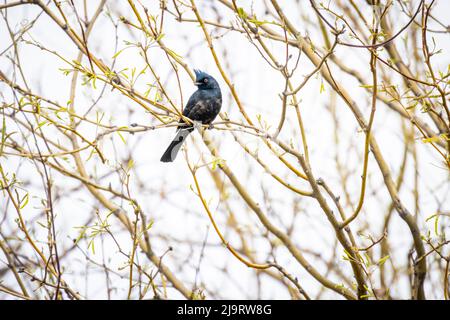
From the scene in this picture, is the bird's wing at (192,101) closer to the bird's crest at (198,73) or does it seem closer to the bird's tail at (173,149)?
the bird's crest at (198,73)

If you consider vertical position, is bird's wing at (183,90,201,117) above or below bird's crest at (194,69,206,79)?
below

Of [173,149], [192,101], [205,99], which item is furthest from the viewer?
[192,101]

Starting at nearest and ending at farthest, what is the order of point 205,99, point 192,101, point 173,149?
1. point 173,149
2. point 205,99
3. point 192,101

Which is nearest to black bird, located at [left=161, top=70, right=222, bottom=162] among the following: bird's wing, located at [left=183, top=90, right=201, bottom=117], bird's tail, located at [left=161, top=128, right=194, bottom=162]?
bird's wing, located at [left=183, top=90, right=201, bottom=117]

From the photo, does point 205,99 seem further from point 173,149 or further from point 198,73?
point 173,149

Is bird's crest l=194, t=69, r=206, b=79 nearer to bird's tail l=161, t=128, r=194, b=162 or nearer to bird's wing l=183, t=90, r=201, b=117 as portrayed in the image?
bird's wing l=183, t=90, r=201, b=117

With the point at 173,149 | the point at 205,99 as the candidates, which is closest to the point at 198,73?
the point at 205,99

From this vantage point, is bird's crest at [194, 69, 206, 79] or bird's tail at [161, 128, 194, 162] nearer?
bird's tail at [161, 128, 194, 162]

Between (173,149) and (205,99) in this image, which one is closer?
(173,149)

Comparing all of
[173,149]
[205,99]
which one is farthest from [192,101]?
[173,149]

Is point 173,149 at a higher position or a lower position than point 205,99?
lower

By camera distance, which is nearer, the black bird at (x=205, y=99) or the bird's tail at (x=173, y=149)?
the bird's tail at (x=173, y=149)

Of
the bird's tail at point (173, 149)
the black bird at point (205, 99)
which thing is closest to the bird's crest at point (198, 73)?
the black bird at point (205, 99)
